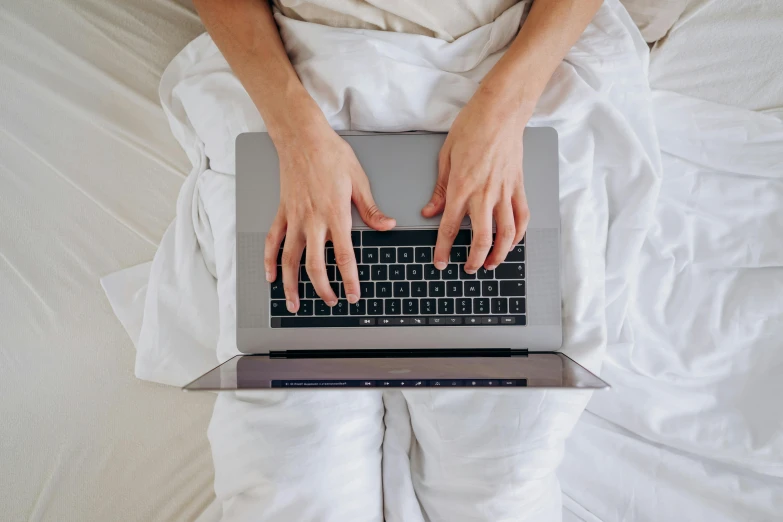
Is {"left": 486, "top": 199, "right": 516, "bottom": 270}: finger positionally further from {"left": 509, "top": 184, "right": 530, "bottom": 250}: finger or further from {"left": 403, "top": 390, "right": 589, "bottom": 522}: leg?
{"left": 403, "top": 390, "right": 589, "bottom": 522}: leg

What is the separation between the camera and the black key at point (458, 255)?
709 millimetres

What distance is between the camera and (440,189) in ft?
2.35

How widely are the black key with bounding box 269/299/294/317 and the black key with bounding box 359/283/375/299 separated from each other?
10cm

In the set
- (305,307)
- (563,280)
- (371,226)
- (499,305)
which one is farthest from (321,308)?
(563,280)

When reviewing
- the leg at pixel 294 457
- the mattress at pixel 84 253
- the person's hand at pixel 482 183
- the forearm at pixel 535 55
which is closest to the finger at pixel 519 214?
the person's hand at pixel 482 183

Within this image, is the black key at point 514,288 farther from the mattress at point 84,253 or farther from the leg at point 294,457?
the mattress at point 84,253

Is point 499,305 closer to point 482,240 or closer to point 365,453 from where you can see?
point 482,240

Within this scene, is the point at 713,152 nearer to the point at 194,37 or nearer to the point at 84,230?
the point at 194,37

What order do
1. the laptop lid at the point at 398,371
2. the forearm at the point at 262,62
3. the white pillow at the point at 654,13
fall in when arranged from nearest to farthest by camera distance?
the laptop lid at the point at 398,371 < the forearm at the point at 262,62 < the white pillow at the point at 654,13

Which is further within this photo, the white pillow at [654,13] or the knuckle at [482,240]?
the white pillow at [654,13]

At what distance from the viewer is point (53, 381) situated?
907 mm

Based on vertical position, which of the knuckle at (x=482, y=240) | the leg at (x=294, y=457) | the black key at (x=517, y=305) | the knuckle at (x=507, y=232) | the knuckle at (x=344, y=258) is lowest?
the leg at (x=294, y=457)

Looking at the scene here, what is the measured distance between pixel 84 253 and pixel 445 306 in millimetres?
628

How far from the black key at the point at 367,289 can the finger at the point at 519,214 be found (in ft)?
0.60
